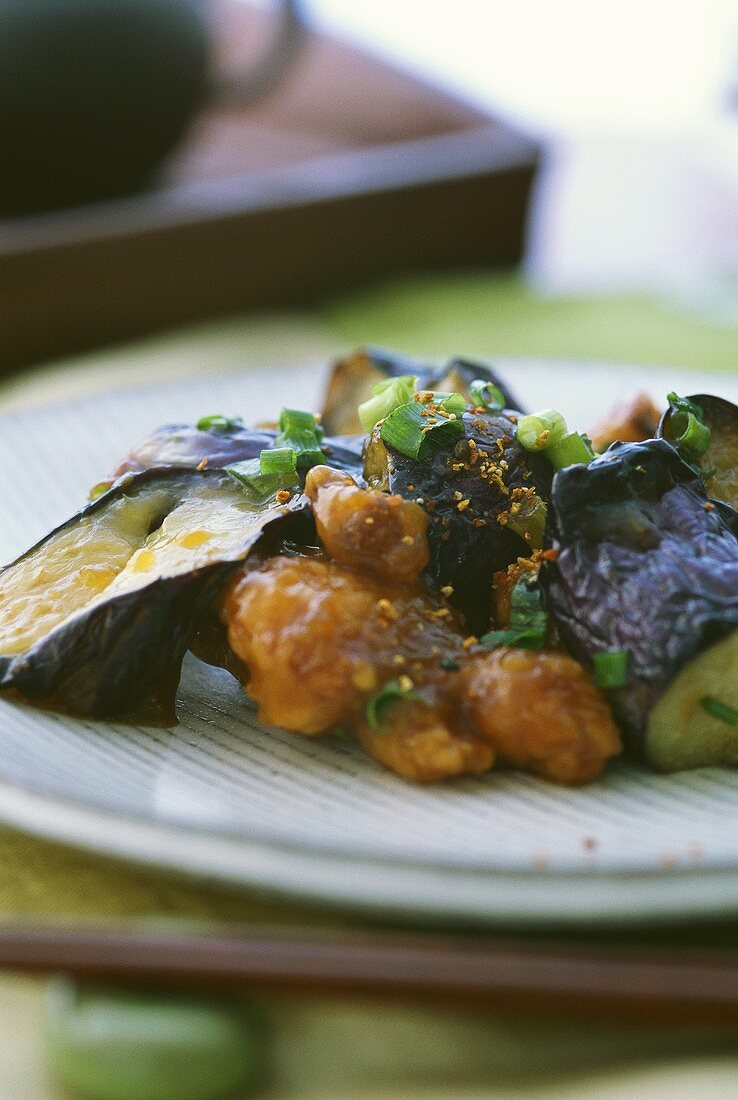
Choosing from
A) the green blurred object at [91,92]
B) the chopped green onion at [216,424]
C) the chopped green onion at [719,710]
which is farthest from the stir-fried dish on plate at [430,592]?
the green blurred object at [91,92]

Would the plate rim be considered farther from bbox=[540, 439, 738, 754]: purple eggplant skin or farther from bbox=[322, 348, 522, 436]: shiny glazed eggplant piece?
bbox=[322, 348, 522, 436]: shiny glazed eggplant piece

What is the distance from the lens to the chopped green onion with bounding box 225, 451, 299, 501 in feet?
7.73

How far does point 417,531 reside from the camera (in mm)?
2164

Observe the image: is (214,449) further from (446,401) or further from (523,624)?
(523,624)

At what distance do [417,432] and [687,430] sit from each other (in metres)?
0.50

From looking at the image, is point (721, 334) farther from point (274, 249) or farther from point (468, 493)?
point (468, 493)

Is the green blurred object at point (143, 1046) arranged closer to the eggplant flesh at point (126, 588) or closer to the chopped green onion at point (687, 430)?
the eggplant flesh at point (126, 588)

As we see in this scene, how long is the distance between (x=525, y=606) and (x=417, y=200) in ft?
13.7

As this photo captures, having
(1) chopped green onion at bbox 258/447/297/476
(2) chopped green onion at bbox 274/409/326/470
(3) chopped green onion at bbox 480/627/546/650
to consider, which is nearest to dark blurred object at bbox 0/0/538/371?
(2) chopped green onion at bbox 274/409/326/470

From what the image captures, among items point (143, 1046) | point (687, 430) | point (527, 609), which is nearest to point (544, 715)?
point (527, 609)

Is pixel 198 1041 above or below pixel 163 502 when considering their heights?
below

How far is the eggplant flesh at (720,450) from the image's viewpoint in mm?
2373

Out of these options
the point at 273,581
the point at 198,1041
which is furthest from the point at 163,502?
the point at 198,1041

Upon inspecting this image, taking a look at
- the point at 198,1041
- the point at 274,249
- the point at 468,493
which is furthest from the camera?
the point at 274,249
